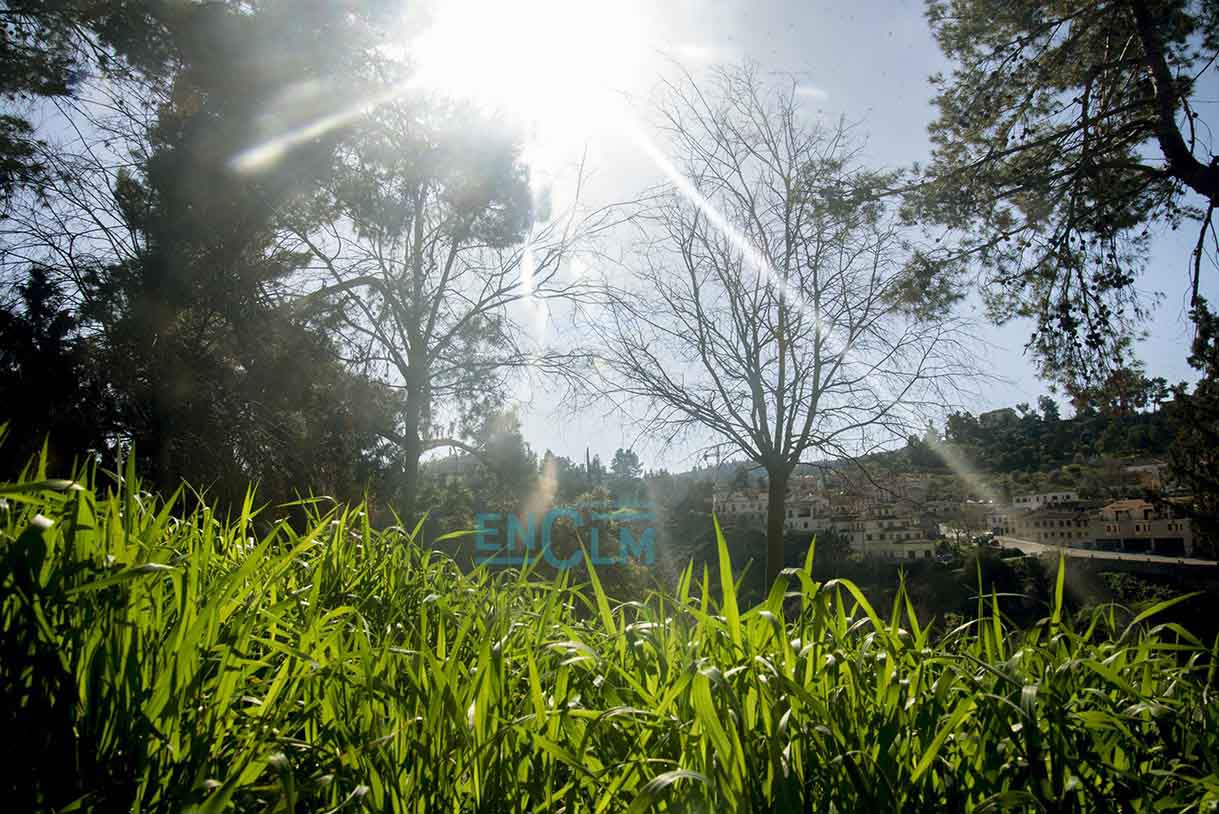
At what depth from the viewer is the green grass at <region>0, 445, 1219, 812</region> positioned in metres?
0.84

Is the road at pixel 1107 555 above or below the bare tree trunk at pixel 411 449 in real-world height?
below

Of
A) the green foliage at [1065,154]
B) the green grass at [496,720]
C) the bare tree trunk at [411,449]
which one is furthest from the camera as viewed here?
the bare tree trunk at [411,449]

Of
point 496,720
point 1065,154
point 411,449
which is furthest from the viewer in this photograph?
point 411,449

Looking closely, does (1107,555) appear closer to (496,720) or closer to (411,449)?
(496,720)

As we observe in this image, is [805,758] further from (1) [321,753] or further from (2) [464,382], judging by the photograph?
(2) [464,382]

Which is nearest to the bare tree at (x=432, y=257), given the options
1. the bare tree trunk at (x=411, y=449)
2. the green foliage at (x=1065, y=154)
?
the bare tree trunk at (x=411, y=449)

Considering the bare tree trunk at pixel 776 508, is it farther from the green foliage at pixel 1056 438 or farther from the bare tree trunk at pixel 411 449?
the bare tree trunk at pixel 411 449

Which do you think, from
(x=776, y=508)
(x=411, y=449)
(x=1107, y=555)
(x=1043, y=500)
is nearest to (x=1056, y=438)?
(x=1043, y=500)

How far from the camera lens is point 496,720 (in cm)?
101

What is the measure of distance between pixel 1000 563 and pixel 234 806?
801 cm

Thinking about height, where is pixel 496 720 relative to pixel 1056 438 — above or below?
below

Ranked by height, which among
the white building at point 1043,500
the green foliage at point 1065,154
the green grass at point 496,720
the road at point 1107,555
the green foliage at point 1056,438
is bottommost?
the road at point 1107,555

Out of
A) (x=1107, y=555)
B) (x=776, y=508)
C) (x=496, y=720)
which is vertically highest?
(x=776, y=508)

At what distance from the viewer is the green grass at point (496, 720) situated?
0.84 m
